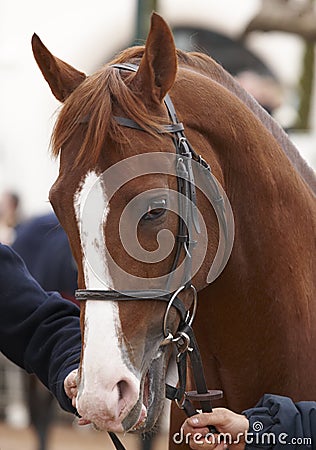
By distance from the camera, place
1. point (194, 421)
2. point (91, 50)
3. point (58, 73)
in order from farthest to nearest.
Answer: point (91, 50)
point (58, 73)
point (194, 421)

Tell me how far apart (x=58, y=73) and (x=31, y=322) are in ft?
2.60

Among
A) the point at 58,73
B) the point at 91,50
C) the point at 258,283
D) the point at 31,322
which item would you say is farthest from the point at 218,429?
the point at 91,50

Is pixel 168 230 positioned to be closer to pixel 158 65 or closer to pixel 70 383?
pixel 158 65

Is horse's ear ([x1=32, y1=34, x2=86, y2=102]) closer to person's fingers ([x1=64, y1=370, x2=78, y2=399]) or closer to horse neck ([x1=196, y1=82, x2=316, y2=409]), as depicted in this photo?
horse neck ([x1=196, y1=82, x2=316, y2=409])

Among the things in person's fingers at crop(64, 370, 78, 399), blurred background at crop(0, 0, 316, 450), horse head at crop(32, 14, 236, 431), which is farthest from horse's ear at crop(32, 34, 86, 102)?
blurred background at crop(0, 0, 316, 450)

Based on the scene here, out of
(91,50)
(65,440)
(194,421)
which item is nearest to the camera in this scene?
(194,421)

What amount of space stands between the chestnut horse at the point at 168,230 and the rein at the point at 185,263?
0.04 ft

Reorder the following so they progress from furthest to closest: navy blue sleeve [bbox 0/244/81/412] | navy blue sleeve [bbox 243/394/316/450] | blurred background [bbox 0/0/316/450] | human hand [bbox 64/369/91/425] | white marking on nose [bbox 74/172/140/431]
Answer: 1. blurred background [bbox 0/0/316/450]
2. navy blue sleeve [bbox 0/244/81/412]
3. human hand [bbox 64/369/91/425]
4. navy blue sleeve [bbox 243/394/316/450]
5. white marking on nose [bbox 74/172/140/431]

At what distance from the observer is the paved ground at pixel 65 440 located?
8516 mm

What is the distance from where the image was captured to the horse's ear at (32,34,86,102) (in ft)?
8.92

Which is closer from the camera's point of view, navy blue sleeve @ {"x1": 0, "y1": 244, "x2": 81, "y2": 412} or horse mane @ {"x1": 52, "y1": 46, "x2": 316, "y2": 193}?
horse mane @ {"x1": 52, "y1": 46, "x2": 316, "y2": 193}

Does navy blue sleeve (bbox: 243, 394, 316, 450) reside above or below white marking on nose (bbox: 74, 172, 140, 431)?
below

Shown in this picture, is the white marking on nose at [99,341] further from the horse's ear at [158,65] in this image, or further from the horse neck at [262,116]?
the horse neck at [262,116]

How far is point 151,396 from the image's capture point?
8.12 feet
